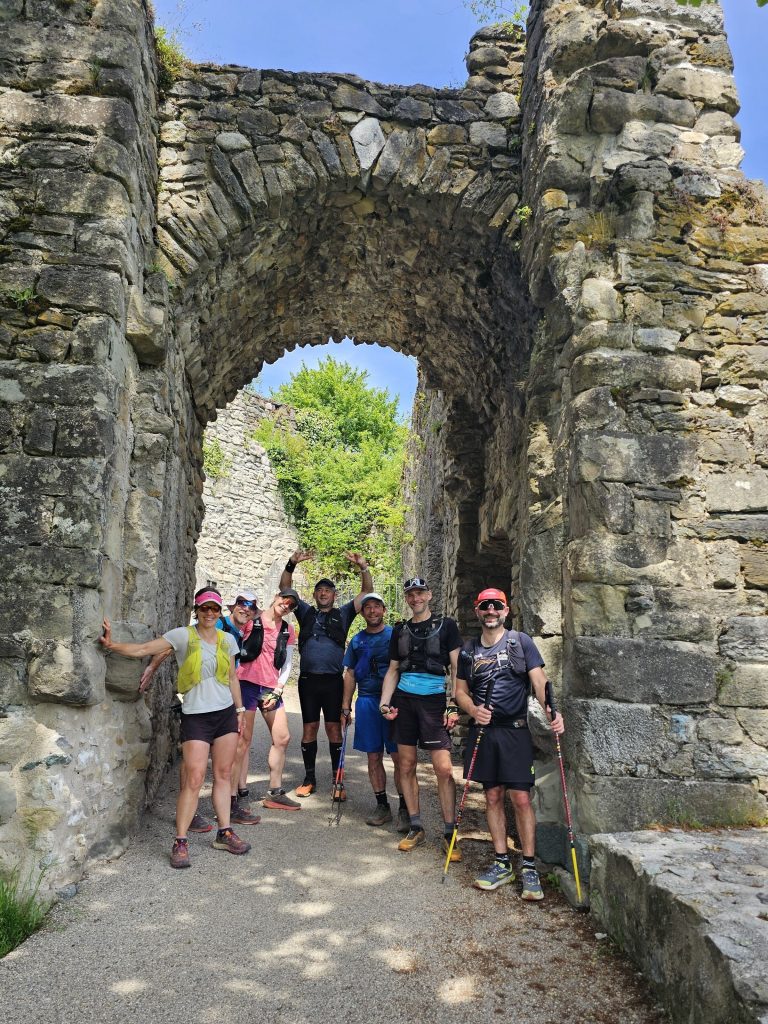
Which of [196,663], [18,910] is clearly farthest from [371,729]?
[18,910]

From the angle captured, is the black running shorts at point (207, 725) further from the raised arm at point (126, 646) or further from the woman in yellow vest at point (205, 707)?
the raised arm at point (126, 646)

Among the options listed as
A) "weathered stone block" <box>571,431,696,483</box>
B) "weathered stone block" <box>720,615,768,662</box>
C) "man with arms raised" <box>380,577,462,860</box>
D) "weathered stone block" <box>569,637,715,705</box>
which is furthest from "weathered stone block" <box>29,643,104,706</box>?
"weathered stone block" <box>720,615,768,662</box>

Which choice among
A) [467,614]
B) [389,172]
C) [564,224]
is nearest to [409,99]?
[389,172]

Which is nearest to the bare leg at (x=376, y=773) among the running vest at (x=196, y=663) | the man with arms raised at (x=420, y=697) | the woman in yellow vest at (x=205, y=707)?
the man with arms raised at (x=420, y=697)

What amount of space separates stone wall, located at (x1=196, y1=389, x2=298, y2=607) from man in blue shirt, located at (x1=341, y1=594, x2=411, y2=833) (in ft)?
34.5

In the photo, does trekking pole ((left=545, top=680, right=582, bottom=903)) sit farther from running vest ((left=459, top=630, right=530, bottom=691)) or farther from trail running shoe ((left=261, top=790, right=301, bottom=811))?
trail running shoe ((left=261, top=790, right=301, bottom=811))

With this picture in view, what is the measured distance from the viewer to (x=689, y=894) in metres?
2.82

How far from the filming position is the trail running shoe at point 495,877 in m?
4.01

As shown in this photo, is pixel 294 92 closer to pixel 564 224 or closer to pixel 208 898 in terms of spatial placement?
pixel 564 224

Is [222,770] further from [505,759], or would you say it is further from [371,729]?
[505,759]

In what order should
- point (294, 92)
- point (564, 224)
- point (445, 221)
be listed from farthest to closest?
point (445, 221) → point (294, 92) → point (564, 224)

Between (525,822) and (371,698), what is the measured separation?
62.6 inches

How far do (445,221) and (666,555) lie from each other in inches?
127

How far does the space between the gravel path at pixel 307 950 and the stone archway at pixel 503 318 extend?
1.82 feet
